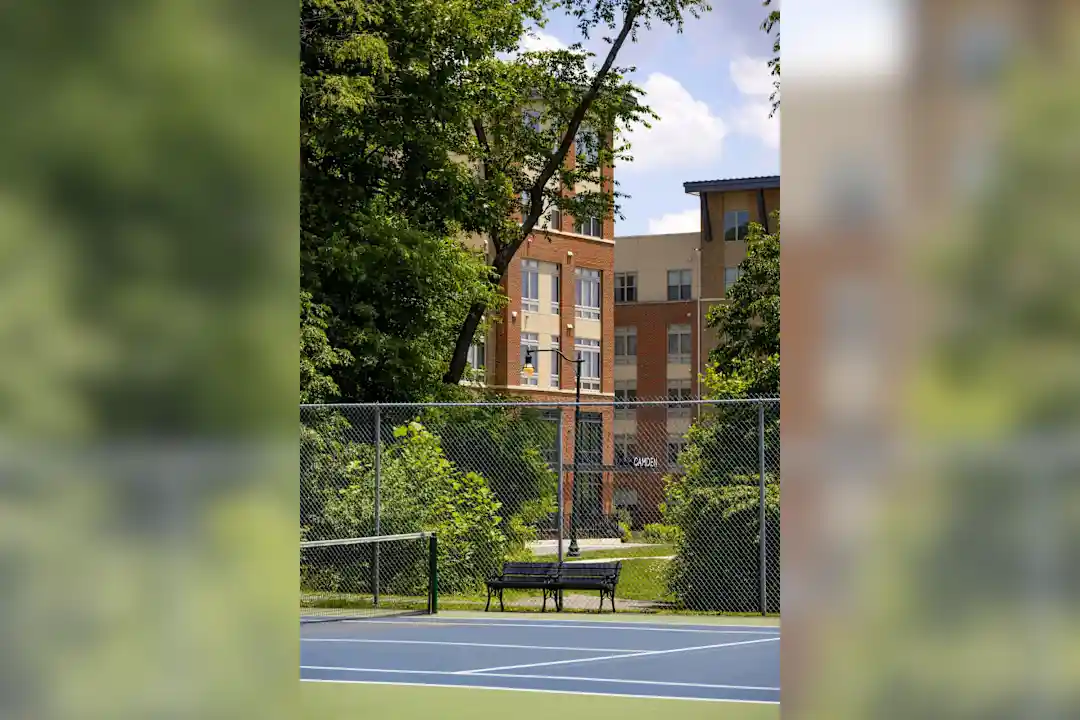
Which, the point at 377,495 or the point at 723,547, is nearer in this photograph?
the point at 723,547

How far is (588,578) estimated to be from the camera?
15.3 metres

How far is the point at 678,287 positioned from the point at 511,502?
55.5 m

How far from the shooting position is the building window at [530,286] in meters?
53.8

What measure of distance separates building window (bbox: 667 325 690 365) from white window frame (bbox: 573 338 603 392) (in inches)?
395

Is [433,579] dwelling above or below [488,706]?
above

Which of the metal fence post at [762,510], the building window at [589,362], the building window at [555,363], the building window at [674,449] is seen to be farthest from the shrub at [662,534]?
the building window at [589,362]

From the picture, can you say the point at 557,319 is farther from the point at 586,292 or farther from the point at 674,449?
the point at 674,449

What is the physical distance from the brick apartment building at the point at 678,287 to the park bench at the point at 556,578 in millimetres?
46412
